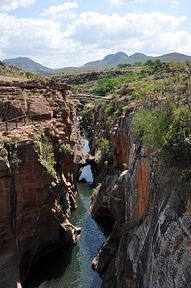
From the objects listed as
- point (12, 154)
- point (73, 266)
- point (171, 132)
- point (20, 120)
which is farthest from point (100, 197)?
point (171, 132)

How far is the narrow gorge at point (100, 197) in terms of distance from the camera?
58.6ft

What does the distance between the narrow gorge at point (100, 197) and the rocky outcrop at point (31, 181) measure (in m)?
0.07

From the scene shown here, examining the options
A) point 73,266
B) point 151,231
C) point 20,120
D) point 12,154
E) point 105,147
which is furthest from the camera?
point 105,147

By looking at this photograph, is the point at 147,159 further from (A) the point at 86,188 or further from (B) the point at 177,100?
(A) the point at 86,188

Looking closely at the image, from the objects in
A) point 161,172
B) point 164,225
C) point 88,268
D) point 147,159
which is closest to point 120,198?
point 88,268

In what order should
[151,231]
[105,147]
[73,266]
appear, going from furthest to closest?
[105,147] → [73,266] → [151,231]

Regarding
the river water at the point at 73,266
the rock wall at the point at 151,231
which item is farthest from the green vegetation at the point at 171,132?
the river water at the point at 73,266

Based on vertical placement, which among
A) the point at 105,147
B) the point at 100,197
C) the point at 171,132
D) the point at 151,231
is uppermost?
the point at 171,132

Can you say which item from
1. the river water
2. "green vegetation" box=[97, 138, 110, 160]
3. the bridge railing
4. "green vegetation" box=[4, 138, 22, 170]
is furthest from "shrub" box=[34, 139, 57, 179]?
"green vegetation" box=[97, 138, 110, 160]

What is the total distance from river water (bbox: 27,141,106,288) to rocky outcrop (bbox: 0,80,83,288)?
694mm

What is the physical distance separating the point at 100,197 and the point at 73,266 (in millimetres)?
9173

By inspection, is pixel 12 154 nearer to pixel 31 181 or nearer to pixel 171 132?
pixel 31 181

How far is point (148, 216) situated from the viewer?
2152 cm

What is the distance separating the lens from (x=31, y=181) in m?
29.2
